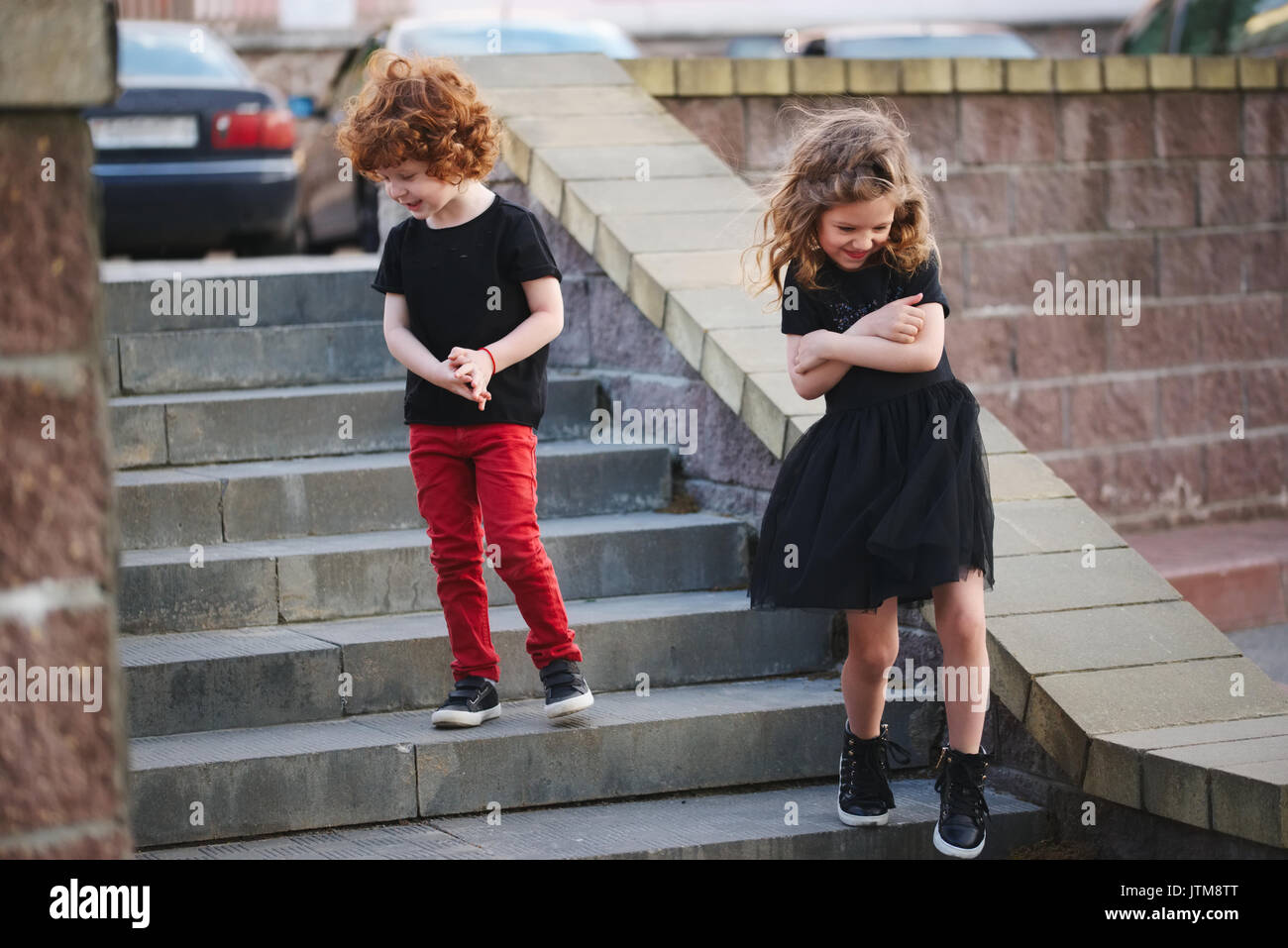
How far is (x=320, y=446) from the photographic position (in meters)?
5.20

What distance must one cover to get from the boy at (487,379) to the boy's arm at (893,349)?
682mm

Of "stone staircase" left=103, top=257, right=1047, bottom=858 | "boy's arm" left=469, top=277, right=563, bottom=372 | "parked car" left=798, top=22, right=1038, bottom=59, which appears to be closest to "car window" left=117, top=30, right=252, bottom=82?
"stone staircase" left=103, top=257, right=1047, bottom=858

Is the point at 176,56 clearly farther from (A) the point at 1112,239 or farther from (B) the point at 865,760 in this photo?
(B) the point at 865,760

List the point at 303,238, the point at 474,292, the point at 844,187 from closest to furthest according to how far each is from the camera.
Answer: the point at 844,187 < the point at 474,292 < the point at 303,238

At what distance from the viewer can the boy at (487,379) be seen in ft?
12.8

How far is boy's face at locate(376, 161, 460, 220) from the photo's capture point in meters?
3.81

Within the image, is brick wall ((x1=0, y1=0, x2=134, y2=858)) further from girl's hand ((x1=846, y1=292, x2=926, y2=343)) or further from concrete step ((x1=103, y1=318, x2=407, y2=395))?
concrete step ((x1=103, y1=318, x2=407, y2=395))

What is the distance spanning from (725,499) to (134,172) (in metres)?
4.68

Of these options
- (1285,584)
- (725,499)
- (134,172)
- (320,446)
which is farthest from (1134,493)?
(134,172)

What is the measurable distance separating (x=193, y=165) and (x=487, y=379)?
5.23 metres

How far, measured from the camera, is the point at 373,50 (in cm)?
899

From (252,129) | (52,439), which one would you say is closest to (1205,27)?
(252,129)

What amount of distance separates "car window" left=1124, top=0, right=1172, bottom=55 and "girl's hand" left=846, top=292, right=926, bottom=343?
7.91m
